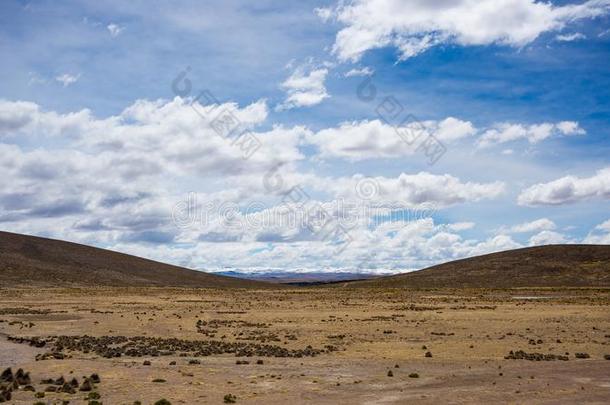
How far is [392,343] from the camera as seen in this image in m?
34.3

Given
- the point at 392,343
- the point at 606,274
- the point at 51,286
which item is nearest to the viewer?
the point at 392,343

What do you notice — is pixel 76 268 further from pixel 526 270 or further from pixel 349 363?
pixel 349 363

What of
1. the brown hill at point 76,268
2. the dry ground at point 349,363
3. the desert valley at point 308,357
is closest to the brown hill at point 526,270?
the brown hill at point 76,268

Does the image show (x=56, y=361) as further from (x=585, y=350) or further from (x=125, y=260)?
(x=125, y=260)

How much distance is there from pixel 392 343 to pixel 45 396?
20462mm

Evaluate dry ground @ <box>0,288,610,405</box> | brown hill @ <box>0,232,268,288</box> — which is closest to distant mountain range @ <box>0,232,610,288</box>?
brown hill @ <box>0,232,268,288</box>

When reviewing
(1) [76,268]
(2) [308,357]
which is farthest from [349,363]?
(1) [76,268]

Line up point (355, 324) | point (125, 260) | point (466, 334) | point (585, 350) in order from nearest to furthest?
point (585, 350)
point (466, 334)
point (355, 324)
point (125, 260)

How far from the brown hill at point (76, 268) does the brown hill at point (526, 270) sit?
2149 inches

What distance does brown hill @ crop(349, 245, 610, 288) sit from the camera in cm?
14150

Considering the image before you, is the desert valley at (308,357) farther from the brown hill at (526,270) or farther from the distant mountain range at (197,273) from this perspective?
the brown hill at (526,270)

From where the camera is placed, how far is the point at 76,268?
505 feet

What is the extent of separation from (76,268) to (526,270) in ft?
383

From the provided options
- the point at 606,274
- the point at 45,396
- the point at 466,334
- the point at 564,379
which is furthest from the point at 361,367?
the point at 606,274
